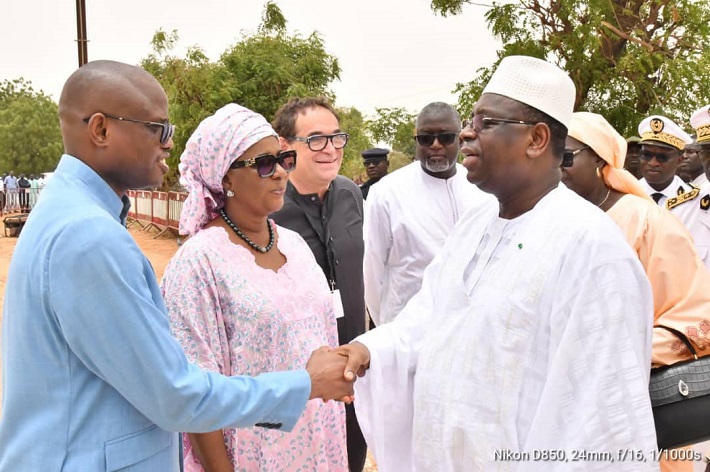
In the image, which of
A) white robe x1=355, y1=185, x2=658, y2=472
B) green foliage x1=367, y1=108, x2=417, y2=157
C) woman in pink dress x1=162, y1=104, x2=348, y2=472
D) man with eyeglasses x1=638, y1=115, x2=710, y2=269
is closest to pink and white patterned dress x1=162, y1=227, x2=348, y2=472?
woman in pink dress x1=162, y1=104, x2=348, y2=472

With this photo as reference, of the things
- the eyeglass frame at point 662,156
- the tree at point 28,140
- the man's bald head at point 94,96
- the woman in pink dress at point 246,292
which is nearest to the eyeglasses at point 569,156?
the woman in pink dress at point 246,292

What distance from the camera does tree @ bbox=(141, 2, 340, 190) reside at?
1727 cm

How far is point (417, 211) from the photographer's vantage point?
15.8 feet

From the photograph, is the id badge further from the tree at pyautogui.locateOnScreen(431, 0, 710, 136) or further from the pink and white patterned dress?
the tree at pyautogui.locateOnScreen(431, 0, 710, 136)

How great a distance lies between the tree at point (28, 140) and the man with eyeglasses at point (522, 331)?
63.0 metres

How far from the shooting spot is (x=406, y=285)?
15.6 feet

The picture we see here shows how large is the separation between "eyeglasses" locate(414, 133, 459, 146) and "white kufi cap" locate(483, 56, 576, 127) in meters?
2.32

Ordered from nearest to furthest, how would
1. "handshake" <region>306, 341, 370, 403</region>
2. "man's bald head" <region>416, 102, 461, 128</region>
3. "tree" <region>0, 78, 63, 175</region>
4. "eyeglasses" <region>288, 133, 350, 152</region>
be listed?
1. "handshake" <region>306, 341, 370, 403</region>
2. "eyeglasses" <region>288, 133, 350, 152</region>
3. "man's bald head" <region>416, 102, 461, 128</region>
4. "tree" <region>0, 78, 63, 175</region>

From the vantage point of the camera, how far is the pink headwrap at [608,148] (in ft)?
11.6

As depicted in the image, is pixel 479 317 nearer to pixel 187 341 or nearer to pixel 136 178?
pixel 187 341

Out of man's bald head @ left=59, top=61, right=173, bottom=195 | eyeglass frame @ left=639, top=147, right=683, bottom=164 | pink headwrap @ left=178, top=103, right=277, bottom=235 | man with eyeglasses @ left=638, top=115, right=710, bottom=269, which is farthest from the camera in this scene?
eyeglass frame @ left=639, top=147, right=683, bottom=164

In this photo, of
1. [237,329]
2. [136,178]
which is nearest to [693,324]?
[237,329]

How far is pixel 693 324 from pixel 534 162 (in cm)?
115

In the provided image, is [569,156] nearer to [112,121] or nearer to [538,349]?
[538,349]
